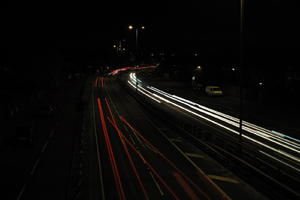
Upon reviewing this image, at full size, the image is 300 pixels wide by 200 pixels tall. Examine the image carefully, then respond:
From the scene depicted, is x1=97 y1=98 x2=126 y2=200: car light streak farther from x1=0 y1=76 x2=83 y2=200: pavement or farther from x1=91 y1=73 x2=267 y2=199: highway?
x1=0 y1=76 x2=83 y2=200: pavement

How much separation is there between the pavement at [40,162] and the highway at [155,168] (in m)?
2.03

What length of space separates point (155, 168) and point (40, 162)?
7.06 meters

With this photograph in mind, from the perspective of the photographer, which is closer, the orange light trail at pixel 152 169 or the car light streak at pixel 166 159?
the orange light trail at pixel 152 169

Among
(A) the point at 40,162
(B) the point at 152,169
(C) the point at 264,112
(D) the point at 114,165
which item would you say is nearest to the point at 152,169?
(B) the point at 152,169

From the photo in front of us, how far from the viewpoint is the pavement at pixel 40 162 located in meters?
15.1

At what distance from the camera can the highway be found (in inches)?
554

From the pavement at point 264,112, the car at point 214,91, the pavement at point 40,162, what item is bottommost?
the pavement at point 40,162

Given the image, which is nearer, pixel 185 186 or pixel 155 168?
pixel 185 186

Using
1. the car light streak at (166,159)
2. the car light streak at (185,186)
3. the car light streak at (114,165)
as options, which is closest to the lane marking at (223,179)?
the car light streak at (166,159)

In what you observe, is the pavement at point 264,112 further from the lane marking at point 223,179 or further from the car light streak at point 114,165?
the car light streak at point 114,165

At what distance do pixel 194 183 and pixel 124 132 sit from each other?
1228cm

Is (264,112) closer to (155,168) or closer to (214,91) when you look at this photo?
(214,91)

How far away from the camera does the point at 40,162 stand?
19219 millimetres

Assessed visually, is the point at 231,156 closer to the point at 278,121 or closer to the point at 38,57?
the point at 278,121
